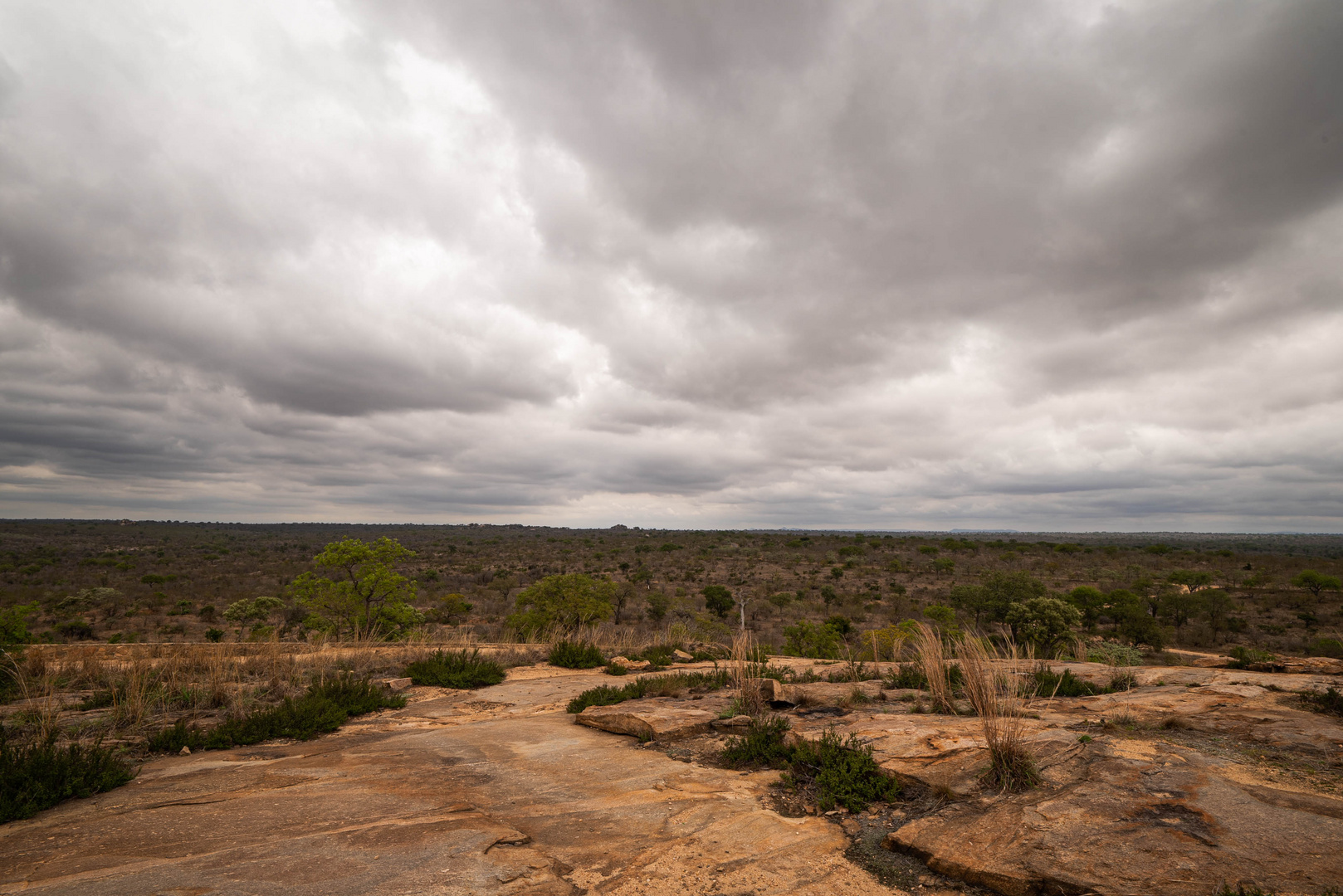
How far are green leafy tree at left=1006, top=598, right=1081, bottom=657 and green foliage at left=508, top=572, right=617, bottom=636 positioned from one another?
1625 centimetres

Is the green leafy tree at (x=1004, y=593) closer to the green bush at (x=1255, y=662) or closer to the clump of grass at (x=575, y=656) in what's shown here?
the green bush at (x=1255, y=662)

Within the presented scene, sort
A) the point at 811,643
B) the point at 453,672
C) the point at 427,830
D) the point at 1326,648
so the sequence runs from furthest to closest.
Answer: the point at 1326,648 < the point at 811,643 < the point at 453,672 < the point at 427,830

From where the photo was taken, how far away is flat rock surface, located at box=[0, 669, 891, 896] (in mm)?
4320

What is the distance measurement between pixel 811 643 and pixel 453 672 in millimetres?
13140

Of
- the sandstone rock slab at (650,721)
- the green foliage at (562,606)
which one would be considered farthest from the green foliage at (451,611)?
the sandstone rock slab at (650,721)

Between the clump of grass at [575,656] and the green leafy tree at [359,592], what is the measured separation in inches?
317

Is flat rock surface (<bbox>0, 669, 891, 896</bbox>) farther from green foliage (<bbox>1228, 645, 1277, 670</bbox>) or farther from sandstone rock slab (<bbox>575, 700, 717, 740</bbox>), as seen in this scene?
green foliage (<bbox>1228, 645, 1277, 670</bbox>)

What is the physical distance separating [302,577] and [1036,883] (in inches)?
909

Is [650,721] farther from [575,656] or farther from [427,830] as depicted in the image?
[575,656]

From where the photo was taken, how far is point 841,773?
623cm

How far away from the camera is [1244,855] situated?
402cm

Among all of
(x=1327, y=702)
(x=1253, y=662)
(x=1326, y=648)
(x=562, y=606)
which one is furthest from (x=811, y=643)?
(x=1326, y=648)

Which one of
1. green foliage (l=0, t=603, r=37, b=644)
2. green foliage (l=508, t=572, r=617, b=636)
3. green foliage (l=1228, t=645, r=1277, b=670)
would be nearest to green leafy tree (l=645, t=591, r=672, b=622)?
green foliage (l=508, t=572, r=617, b=636)

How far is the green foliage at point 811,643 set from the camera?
18.8m
